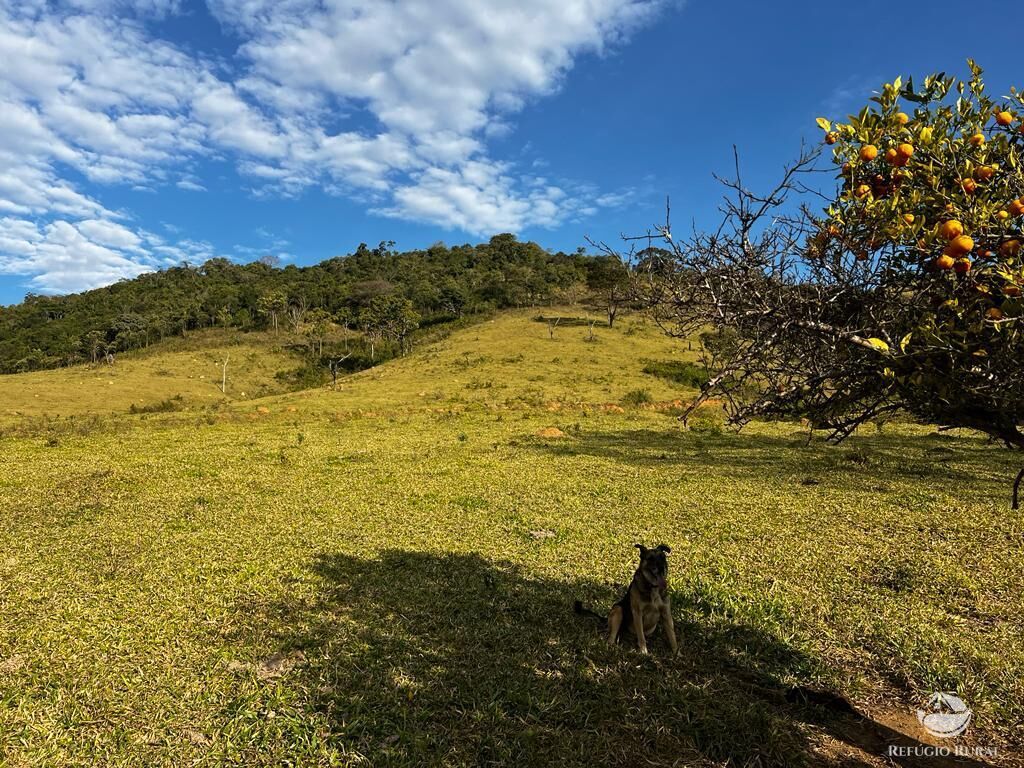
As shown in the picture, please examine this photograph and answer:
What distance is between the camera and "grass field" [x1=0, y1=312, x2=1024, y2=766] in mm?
4445

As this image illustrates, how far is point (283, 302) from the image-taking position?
8700cm

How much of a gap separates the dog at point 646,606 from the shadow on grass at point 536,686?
0.69 feet

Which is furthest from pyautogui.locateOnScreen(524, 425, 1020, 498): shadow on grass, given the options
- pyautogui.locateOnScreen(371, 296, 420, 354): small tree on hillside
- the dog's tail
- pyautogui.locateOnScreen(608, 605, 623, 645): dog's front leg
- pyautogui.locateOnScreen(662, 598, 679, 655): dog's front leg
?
pyautogui.locateOnScreen(371, 296, 420, 354): small tree on hillside

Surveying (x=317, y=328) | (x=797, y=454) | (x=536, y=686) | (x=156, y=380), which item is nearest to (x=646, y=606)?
(x=536, y=686)

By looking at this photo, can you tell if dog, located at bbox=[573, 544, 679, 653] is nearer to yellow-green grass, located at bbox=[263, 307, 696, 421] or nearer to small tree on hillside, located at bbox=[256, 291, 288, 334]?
yellow-green grass, located at bbox=[263, 307, 696, 421]

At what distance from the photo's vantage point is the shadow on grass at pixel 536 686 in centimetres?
426

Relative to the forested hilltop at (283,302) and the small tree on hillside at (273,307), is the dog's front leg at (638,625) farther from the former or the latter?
the small tree on hillside at (273,307)

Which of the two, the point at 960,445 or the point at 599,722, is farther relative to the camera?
the point at 960,445

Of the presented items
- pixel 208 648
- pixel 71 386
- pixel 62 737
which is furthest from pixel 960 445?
pixel 71 386

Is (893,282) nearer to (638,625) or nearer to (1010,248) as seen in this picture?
(1010,248)

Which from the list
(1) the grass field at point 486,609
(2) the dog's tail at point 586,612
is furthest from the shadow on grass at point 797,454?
(2) the dog's tail at point 586,612

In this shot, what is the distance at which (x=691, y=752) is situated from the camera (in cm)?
421

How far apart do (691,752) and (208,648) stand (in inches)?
193

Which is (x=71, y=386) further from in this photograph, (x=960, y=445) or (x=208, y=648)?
(x=960, y=445)
